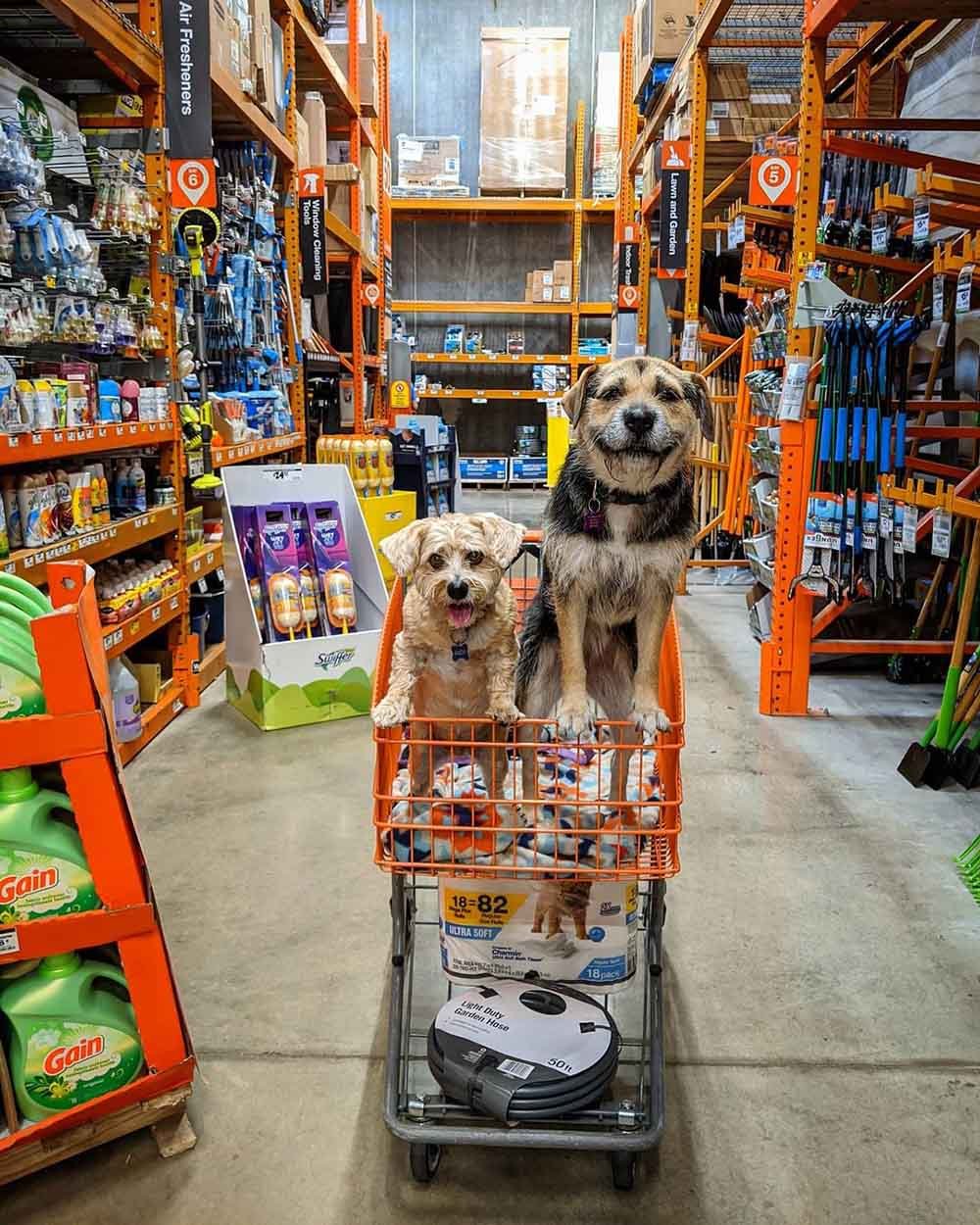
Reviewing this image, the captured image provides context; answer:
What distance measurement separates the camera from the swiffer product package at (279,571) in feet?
12.1

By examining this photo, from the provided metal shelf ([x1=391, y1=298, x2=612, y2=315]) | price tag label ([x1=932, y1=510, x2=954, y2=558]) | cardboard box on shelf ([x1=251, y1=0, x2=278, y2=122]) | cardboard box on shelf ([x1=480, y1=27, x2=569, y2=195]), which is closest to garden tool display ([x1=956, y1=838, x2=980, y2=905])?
price tag label ([x1=932, y1=510, x2=954, y2=558])

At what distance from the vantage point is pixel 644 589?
170cm

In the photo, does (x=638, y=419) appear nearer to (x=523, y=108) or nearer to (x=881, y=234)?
(x=881, y=234)

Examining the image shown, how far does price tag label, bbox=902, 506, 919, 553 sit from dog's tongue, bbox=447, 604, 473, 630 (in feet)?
6.98

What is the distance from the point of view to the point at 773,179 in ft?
13.0

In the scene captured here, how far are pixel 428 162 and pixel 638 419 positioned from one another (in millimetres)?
10481

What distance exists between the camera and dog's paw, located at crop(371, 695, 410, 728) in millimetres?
1474

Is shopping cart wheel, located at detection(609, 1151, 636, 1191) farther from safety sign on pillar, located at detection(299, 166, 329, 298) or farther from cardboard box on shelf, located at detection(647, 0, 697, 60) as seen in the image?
cardboard box on shelf, located at detection(647, 0, 697, 60)

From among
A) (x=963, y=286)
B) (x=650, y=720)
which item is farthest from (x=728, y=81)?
(x=650, y=720)

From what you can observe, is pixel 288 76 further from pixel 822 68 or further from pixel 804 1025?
pixel 804 1025

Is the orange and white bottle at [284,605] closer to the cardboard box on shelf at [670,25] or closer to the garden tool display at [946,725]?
the garden tool display at [946,725]

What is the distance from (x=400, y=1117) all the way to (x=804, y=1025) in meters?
0.88

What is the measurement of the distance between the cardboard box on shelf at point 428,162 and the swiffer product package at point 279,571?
822 cm

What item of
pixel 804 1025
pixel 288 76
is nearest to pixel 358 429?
pixel 288 76
